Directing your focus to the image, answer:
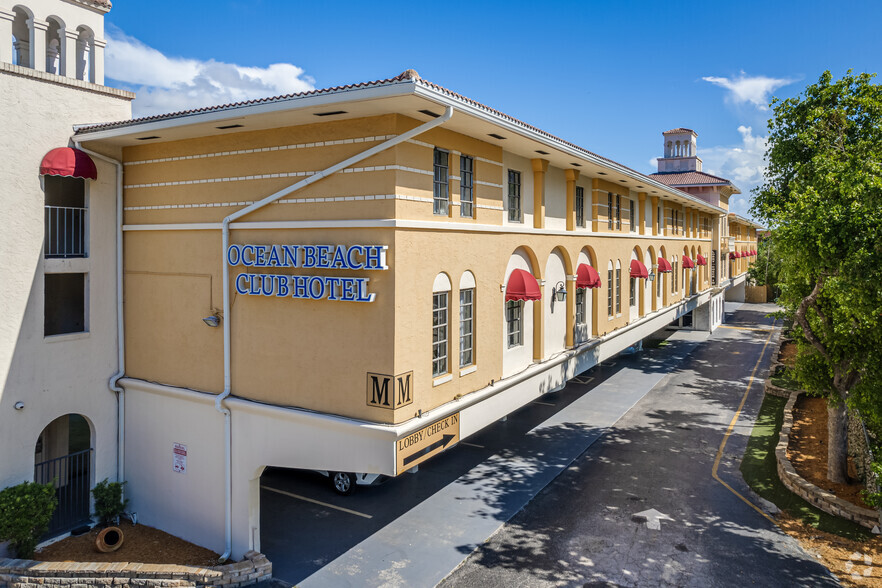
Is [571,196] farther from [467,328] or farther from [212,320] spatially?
[212,320]

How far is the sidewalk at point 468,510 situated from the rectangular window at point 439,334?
4360 mm

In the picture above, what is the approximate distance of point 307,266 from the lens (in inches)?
517

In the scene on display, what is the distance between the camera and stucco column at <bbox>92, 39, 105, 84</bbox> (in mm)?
17375

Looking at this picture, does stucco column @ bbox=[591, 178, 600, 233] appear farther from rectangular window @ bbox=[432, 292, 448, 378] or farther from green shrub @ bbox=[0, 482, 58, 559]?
green shrub @ bbox=[0, 482, 58, 559]

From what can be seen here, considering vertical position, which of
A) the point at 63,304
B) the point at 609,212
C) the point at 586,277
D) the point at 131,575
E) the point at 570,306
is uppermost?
the point at 609,212

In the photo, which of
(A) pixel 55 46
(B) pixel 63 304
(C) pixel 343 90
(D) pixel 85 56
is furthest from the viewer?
(B) pixel 63 304

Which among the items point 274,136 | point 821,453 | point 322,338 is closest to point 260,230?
point 274,136

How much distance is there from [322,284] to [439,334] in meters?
2.95

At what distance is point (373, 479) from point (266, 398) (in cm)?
523

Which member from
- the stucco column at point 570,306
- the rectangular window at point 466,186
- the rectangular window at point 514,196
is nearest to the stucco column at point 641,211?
the stucco column at point 570,306

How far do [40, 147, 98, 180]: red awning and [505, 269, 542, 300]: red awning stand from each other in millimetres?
11524

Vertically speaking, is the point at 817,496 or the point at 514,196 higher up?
the point at 514,196

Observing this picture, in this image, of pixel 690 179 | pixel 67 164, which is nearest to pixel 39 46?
pixel 67 164

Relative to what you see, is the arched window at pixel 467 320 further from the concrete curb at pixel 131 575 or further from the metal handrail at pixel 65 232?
the metal handrail at pixel 65 232
